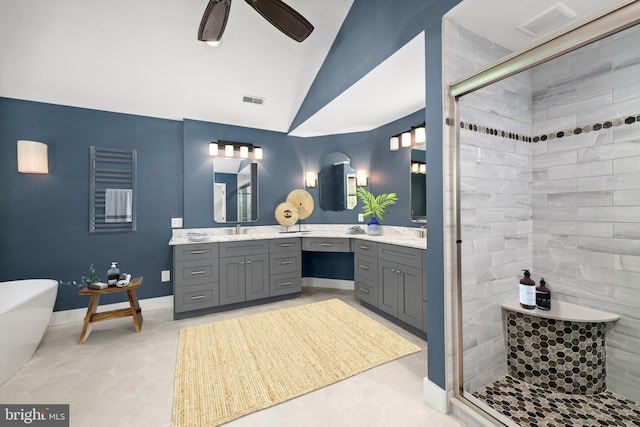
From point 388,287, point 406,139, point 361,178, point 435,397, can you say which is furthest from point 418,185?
point 435,397

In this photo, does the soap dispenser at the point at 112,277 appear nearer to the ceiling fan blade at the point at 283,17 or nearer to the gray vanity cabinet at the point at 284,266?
the gray vanity cabinet at the point at 284,266

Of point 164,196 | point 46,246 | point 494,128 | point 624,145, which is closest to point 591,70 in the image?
point 624,145

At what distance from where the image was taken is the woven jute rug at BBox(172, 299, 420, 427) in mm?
1723

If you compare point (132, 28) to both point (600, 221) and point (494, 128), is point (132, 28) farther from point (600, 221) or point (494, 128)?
point (600, 221)

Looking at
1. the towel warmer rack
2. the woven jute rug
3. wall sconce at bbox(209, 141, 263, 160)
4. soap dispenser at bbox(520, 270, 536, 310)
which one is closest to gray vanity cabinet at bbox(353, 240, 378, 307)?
the woven jute rug

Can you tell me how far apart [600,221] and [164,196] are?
169 inches

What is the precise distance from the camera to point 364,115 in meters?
3.43

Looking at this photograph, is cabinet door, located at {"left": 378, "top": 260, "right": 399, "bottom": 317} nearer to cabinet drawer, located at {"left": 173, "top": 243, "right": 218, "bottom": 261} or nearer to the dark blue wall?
cabinet drawer, located at {"left": 173, "top": 243, "right": 218, "bottom": 261}

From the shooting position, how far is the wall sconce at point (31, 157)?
2.71m

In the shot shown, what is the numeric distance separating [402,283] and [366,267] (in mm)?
631

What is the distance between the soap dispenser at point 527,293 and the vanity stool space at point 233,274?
2.48 meters

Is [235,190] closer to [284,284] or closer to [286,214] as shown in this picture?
[286,214]

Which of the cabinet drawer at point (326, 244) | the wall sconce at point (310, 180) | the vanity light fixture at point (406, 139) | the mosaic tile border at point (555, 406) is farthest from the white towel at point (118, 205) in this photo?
the mosaic tile border at point (555, 406)

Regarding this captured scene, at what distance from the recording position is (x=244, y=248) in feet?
10.9
